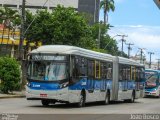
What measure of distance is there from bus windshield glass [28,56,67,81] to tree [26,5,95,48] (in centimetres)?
3118

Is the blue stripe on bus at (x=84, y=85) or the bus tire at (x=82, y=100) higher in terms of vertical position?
the blue stripe on bus at (x=84, y=85)

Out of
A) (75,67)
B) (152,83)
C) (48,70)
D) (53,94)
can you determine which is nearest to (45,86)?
(53,94)

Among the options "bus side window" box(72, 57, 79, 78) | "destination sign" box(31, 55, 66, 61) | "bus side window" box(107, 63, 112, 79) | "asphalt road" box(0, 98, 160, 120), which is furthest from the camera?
"bus side window" box(107, 63, 112, 79)

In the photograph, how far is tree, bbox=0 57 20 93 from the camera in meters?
35.0

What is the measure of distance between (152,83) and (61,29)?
14108 mm

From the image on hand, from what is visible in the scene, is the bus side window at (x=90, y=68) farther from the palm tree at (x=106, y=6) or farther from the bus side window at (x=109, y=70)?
the palm tree at (x=106, y=6)

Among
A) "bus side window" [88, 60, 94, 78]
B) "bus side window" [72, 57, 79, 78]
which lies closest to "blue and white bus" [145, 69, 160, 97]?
"bus side window" [88, 60, 94, 78]

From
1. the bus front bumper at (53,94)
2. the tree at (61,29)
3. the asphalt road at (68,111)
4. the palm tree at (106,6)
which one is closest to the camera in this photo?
the asphalt road at (68,111)

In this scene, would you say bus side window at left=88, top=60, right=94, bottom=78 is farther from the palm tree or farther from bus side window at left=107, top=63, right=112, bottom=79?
the palm tree

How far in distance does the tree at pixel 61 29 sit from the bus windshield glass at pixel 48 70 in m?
31.2

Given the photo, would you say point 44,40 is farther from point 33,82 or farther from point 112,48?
point 112,48

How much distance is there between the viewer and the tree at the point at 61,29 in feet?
182

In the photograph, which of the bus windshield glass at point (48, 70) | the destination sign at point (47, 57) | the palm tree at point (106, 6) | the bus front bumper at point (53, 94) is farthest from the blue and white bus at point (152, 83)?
the palm tree at point (106, 6)

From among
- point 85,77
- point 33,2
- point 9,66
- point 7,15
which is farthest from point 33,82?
point 33,2
